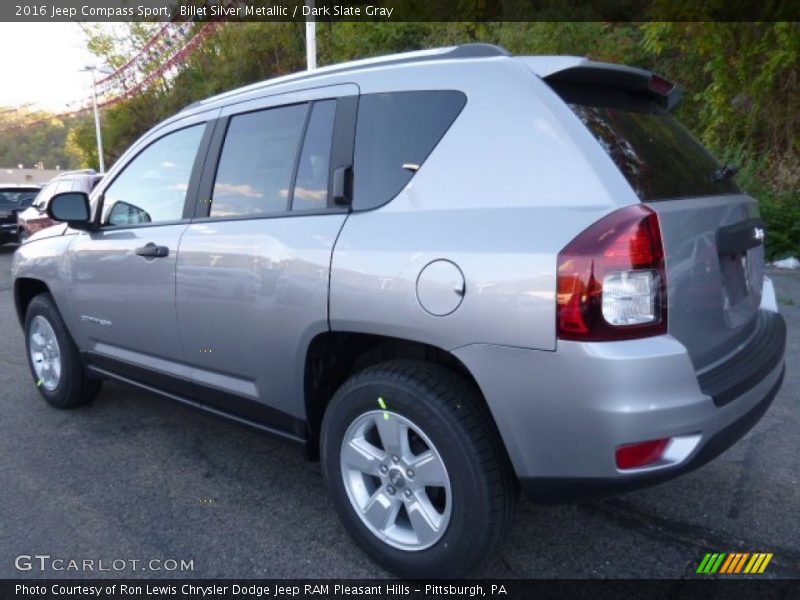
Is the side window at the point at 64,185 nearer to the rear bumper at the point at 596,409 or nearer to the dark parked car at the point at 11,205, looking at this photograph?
the dark parked car at the point at 11,205

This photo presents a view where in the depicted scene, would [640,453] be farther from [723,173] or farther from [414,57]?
[414,57]

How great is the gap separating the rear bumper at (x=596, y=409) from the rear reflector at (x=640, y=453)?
0.02 m

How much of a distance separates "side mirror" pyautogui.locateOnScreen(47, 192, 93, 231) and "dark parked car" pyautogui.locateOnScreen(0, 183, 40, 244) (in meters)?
12.6

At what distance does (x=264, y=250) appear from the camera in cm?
273

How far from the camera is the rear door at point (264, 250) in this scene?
2604 mm

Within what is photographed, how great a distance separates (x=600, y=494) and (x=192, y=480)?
7.08ft

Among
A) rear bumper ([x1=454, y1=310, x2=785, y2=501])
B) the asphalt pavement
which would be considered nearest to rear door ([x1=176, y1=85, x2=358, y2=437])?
the asphalt pavement

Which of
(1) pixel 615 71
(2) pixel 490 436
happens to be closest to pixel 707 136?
(1) pixel 615 71

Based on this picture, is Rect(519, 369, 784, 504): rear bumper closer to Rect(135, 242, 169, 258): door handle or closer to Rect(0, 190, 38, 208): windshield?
Rect(135, 242, 169, 258): door handle

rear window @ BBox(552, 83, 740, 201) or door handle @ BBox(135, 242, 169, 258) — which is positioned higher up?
rear window @ BBox(552, 83, 740, 201)

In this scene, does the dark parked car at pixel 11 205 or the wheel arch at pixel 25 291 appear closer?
the wheel arch at pixel 25 291

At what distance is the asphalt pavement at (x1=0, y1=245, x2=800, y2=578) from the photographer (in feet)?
8.55

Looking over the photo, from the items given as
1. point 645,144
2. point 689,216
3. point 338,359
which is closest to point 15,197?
point 338,359

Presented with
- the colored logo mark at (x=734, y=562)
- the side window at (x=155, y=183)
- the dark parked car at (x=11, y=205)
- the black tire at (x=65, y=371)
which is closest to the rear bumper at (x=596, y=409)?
the colored logo mark at (x=734, y=562)
